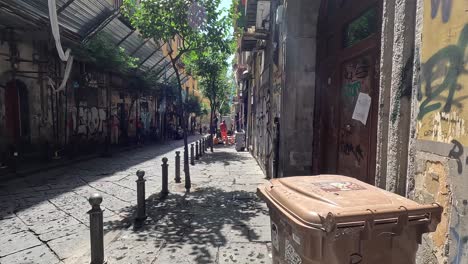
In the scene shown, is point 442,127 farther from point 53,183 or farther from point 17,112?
point 17,112

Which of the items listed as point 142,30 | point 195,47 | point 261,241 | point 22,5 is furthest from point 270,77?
point 22,5

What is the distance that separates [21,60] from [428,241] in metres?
13.0

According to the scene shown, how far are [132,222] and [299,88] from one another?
4.29 metres

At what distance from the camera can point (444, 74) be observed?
2.31m

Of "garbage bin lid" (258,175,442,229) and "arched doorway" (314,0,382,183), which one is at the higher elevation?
"arched doorway" (314,0,382,183)

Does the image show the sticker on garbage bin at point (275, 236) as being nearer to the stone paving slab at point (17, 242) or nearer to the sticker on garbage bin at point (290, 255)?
the sticker on garbage bin at point (290, 255)

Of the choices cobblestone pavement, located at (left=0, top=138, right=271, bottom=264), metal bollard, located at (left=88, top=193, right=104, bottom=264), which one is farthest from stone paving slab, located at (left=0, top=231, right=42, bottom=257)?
metal bollard, located at (left=88, top=193, right=104, bottom=264)

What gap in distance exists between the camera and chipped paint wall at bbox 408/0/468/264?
2.12 meters

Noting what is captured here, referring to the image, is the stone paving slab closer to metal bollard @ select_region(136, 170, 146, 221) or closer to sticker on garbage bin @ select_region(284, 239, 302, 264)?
metal bollard @ select_region(136, 170, 146, 221)

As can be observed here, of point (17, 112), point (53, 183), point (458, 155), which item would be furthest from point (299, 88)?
point (17, 112)

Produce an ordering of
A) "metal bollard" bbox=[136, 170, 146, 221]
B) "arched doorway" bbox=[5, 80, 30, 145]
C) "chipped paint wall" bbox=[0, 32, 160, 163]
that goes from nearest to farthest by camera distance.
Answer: "metal bollard" bbox=[136, 170, 146, 221] < "chipped paint wall" bbox=[0, 32, 160, 163] < "arched doorway" bbox=[5, 80, 30, 145]

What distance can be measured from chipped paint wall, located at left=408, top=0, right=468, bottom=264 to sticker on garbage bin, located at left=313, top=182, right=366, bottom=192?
2.24ft

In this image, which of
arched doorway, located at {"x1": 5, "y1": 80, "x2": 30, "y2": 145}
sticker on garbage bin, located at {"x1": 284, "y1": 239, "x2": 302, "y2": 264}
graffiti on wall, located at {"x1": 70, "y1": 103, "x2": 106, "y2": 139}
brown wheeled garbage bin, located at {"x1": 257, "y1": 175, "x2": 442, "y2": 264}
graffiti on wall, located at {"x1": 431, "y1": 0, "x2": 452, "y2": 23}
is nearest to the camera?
brown wheeled garbage bin, located at {"x1": 257, "y1": 175, "x2": 442, "y2": 264}

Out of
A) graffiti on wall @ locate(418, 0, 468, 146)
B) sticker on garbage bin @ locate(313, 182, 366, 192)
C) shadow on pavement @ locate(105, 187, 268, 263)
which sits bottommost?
shadow on pavement @ locate(105, 187, 268, 263)
